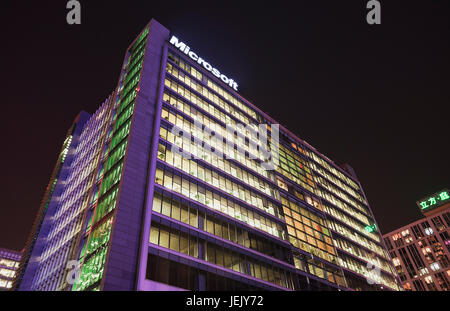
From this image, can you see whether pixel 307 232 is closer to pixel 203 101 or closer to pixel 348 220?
pixel 348 220

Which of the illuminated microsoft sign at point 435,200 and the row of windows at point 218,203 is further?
the illuminated microsoft sign at point 435,200

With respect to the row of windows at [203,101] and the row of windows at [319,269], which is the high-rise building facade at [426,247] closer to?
the row of windows at [319,269]

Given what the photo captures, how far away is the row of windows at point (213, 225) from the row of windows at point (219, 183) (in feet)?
10.1

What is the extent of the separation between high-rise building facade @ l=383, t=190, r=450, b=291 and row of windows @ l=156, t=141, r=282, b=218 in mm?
103306

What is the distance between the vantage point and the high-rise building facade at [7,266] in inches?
5133

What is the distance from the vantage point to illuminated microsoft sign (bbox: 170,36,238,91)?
62844 millimetres

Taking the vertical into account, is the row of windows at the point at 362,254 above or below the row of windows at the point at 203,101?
below

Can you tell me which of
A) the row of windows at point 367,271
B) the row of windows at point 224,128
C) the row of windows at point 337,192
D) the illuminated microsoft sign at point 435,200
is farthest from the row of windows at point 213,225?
the illuminated microsoft sign at point 435,200

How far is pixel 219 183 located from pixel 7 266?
→ 129 m

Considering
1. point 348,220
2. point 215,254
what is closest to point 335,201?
point 348,220

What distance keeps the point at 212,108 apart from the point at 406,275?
400 ft

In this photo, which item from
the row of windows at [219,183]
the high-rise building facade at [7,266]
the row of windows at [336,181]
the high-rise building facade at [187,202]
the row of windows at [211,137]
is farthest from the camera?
the high-rise building facade at [7,266]

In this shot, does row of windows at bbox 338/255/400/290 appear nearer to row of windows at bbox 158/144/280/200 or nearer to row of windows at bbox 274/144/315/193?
row of windows at bbox 274/144/315/193

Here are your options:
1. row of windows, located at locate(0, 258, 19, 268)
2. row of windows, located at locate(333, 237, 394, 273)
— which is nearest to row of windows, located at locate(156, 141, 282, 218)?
row of windows, located at locate(333, 237, 394, 273)
